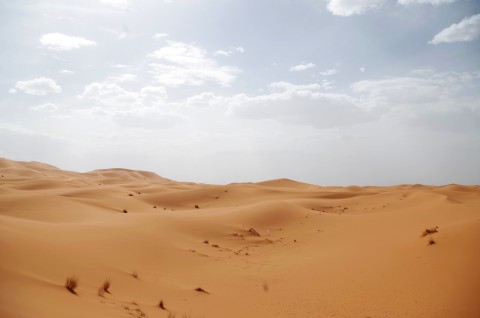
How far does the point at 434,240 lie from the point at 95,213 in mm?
12967

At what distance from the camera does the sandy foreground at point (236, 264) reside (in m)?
6.00

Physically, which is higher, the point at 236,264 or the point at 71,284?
the point at 71,284

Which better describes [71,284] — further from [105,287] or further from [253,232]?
[253,232]

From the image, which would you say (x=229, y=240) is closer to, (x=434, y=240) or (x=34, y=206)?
(x=434, y=240)

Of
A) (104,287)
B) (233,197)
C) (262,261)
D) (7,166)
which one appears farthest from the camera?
(7,166)

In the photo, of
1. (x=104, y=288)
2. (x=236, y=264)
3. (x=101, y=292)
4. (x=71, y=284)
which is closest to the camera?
(x=71, y=284)

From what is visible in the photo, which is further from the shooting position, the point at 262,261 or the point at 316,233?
the point at 316,233

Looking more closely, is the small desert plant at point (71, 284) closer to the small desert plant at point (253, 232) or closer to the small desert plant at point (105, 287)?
the small desert plant at point (105, 287)

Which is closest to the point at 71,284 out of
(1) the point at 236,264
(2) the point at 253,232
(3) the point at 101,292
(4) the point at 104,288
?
(3) the point at 101,292

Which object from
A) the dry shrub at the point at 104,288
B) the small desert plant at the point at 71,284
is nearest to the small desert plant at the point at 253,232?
the dry shrub at the point at 104,288

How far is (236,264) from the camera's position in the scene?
10336 millimetres

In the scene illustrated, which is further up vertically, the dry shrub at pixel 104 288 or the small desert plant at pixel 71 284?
the small desert plant at pixel 71 284

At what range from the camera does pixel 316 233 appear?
1423cm

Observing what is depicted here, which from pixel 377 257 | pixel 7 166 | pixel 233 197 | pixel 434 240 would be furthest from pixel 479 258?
pixel 7 166
